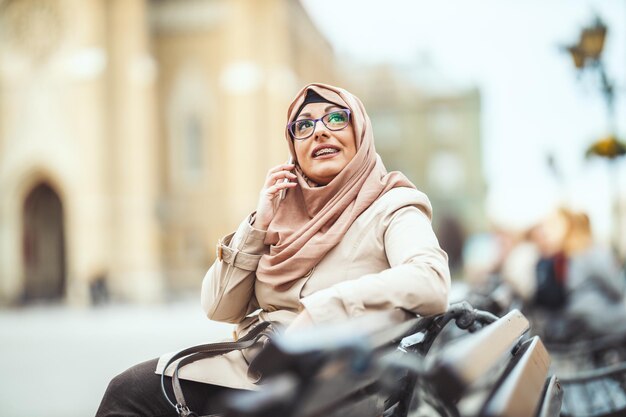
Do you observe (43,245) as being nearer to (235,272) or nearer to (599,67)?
(599,67)

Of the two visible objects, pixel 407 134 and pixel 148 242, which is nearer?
pixel 148 242

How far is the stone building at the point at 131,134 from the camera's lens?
24611mm

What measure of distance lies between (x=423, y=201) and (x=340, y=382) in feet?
3.39

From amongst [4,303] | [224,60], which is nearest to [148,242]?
[4,303]

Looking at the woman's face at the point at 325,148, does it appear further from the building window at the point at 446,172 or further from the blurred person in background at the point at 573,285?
the building window at the point at 446,172

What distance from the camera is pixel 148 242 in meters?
24.8

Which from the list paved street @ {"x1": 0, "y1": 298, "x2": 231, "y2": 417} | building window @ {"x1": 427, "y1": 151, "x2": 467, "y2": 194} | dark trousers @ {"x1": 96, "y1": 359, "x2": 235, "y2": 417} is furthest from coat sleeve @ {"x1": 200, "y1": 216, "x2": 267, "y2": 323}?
building window @ {"x1": 427, "y1": 151, "x2": 467, "y2": 194}

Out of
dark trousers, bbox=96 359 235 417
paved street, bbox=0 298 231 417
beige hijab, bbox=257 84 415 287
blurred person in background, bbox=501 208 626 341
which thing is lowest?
paved street, bbox=0 298 231 417

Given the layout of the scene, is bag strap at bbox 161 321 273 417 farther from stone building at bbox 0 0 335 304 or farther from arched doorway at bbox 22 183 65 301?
arched doorway at bbox 22 183 65 301

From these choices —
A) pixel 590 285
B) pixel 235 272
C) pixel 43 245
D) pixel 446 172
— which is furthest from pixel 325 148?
pixel 446 172

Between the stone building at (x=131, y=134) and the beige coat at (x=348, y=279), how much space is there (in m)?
22.3

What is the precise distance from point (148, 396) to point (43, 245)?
27282 millimetres

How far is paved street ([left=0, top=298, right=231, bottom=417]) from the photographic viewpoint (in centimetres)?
656

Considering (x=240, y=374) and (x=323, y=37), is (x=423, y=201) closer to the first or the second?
(x=240, y=374)
